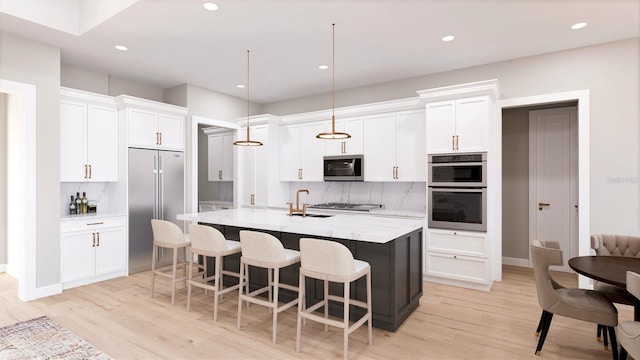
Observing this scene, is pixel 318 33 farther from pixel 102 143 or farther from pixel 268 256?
pixel 102 143

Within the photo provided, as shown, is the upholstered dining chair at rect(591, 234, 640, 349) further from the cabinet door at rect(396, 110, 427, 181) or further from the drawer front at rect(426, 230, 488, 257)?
the cabinet door at rect(396, 110, 427, 181)

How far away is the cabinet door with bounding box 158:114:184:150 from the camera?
5.16 m

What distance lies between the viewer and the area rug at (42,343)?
8.49 ft

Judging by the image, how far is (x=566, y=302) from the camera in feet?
8.01

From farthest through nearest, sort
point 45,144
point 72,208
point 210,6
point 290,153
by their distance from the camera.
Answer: point 290,153
point 72,208
point 45,144
point 210,6

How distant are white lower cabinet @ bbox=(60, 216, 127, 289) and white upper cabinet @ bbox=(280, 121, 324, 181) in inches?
109

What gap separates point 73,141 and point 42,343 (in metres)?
2.59

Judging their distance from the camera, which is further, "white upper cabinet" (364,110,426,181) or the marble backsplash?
the marble backsplash

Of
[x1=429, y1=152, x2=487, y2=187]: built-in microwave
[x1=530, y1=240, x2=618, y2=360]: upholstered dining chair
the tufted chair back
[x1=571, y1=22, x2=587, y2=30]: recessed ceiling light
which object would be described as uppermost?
[x1=571, y1=22, x2=587, y2=30]: recessed ceiling light

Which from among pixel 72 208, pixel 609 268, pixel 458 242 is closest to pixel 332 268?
pixel 609 268

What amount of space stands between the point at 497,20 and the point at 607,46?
67.0 inches

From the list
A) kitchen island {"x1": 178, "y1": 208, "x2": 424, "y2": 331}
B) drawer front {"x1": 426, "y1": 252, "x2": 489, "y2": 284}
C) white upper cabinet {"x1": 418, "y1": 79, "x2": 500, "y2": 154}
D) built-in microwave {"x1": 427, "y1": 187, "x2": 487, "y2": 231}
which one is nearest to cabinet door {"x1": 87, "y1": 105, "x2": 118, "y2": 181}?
kitchen island {"x1": 178, "y1": 208, "x2": 424, "y2": 331}

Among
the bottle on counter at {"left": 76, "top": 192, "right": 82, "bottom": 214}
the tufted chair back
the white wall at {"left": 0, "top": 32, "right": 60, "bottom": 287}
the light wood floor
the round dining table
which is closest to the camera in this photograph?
the round dining table

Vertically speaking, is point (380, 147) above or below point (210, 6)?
below
